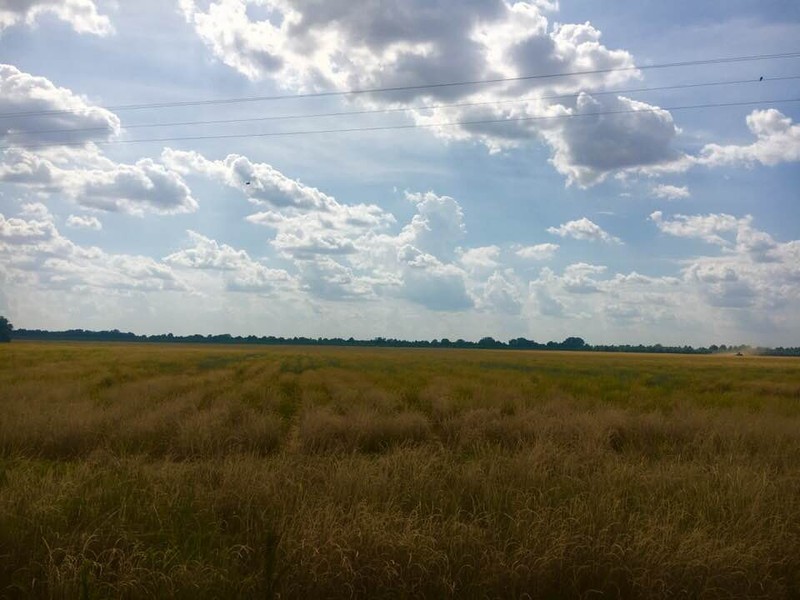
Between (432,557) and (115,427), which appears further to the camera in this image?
(115,427)

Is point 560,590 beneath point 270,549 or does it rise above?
beneath

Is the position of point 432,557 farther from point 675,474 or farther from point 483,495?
point 675,474

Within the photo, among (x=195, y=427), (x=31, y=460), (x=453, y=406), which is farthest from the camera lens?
(x=453, y=406)

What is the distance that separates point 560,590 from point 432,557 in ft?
3.42

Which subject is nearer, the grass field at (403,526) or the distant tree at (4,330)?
the grass field at (403,526)

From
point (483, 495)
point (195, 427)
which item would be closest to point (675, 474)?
point (483, 495)

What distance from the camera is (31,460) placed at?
946 centimetres

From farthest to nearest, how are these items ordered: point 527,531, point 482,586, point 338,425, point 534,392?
1. point 534,392
2. point 338,425
3. point 527,531
4. point 482,586

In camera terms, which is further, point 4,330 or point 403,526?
point 4,330

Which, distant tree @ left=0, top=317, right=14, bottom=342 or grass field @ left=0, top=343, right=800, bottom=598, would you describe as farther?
distant tree @ left=0, top=317, right=14, bottom=342

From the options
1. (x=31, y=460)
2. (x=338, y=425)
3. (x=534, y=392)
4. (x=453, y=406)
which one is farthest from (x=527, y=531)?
(x=534, y=392)

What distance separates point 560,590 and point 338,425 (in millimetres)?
6906

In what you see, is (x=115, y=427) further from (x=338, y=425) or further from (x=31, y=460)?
(x=338, y=425)

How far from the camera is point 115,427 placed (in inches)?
444
